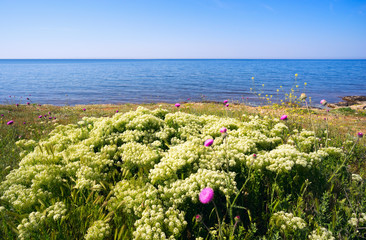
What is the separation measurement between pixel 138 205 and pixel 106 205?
460 mm

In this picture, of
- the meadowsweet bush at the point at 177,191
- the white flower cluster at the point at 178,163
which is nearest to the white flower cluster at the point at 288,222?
the meadowsweet bush at the point at 177,191

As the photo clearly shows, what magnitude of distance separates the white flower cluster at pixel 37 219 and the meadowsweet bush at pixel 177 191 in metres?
0.01

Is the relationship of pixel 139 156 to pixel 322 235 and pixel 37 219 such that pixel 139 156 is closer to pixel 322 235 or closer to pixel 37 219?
pixel 37 219

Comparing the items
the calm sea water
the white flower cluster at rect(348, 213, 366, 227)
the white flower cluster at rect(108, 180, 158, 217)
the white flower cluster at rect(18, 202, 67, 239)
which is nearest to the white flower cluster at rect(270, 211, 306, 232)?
the white flower cluster at rect(348, 213, 366, 227)

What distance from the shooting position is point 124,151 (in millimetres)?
3621

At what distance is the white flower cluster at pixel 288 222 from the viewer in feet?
7.96

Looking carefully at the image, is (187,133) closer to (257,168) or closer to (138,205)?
(257,168)

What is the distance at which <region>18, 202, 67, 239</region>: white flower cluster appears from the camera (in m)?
2.35

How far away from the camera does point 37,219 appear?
2.50m

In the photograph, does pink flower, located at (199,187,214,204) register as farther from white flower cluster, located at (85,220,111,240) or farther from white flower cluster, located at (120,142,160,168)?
white flower cluster, located at (120,142,160,168)

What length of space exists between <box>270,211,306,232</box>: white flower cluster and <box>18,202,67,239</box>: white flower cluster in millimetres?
2544

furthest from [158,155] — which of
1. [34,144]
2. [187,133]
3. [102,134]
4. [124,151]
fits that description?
[34,144]

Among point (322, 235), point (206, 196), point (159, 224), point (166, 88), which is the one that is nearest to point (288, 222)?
point (322, 235)

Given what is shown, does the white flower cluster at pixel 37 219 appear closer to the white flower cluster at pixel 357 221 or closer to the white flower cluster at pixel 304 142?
the white flower cluster at pixel 357 221
